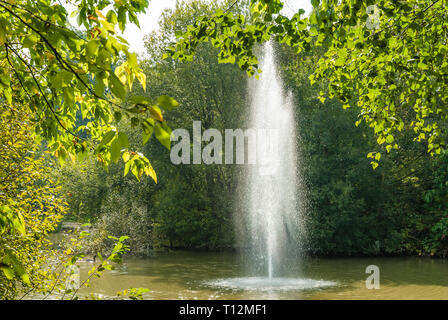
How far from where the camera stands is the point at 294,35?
5016mm

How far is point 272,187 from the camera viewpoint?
2127 centimetres

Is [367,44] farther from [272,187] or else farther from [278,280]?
[272,187]

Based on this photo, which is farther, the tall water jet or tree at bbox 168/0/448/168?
the tall water jet

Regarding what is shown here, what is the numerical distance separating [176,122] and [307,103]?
21.0 ft

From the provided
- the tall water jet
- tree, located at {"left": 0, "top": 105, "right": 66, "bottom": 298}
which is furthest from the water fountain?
tree, located at {"left": 0, "top": 105, "right": 66, "bottom": 298}

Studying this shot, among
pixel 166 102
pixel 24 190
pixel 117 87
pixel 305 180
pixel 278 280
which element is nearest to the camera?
pixel 166 102

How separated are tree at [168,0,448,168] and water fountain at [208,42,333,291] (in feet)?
45.1

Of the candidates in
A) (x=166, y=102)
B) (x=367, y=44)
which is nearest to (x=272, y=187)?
(x=367, y=44)

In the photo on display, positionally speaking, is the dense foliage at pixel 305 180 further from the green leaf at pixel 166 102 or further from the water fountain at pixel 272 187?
the green leaf at pixel 166 102

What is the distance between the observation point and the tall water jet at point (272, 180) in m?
20.8

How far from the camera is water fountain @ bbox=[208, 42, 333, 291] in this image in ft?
68.0

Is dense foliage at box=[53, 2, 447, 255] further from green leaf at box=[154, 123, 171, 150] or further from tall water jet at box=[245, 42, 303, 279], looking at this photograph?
green leaf at box=[154, 123, 171, 150]

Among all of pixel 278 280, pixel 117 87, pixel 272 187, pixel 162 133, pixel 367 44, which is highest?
pixel 367 44

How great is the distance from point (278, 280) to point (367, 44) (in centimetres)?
1180
